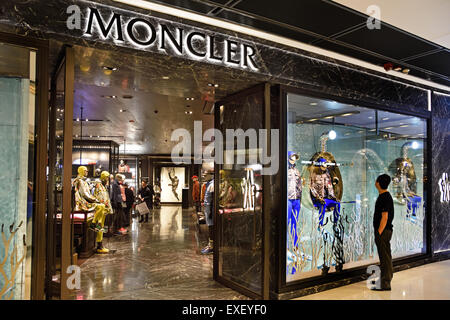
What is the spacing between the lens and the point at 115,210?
29.0ft

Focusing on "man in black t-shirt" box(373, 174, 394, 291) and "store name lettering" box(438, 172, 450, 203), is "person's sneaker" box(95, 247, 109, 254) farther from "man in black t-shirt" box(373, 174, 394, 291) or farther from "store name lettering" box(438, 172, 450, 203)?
"store name lettering" box(438, 172, 450, 203)

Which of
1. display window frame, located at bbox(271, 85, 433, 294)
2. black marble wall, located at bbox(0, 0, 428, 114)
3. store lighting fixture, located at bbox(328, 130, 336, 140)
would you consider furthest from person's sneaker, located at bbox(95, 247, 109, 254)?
store lighting fixture, located at bbox(328, 130, 336, 140)

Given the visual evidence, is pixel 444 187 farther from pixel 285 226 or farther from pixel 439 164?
pixel 285 226

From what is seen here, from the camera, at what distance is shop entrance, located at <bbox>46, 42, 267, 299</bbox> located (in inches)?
120

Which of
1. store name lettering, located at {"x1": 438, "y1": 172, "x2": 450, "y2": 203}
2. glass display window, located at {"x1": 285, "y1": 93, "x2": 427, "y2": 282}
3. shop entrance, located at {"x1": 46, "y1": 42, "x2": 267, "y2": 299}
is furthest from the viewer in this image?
store name lettering, located at {"x1": 438, "y1": 172, "x2": 450, "y2": 203}

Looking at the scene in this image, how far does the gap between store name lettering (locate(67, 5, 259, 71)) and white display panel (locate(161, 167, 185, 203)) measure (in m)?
16.7

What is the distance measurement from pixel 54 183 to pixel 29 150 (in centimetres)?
51

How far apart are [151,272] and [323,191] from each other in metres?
3.06

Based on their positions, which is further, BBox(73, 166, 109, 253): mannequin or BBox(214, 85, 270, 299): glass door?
BBox(73, 166, 109, 253): mannequin
